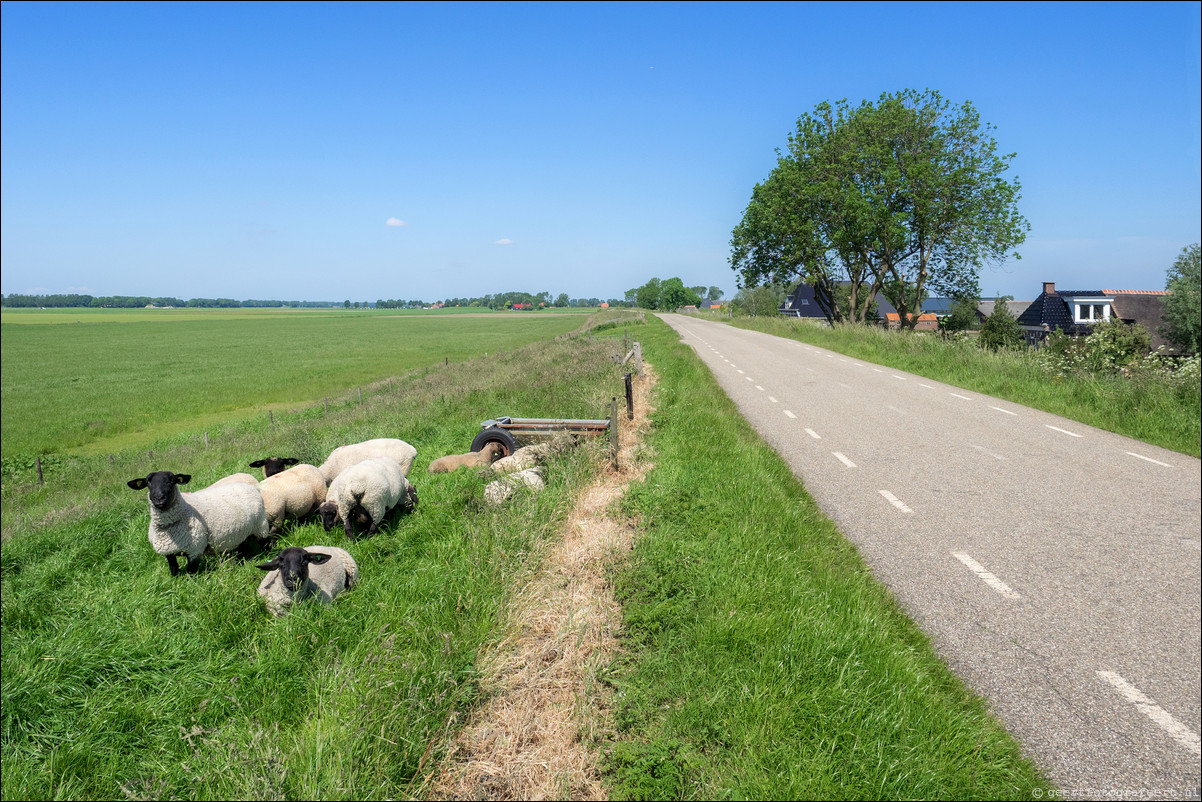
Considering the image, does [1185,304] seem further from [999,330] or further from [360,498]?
[360,498]

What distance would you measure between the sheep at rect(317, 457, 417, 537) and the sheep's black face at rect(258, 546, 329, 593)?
64.2 inches

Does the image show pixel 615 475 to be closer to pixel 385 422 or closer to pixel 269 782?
pixel 269 782

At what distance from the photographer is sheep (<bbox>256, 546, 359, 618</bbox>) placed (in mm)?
5320

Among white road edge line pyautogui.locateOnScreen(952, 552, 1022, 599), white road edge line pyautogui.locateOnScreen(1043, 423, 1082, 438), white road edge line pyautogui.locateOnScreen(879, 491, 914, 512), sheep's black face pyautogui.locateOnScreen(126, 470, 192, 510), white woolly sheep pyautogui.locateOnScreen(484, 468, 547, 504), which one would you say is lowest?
white road edge line pyautogui.locateOnScreen(952, 552, 1022, 599)

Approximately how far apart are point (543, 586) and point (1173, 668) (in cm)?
477

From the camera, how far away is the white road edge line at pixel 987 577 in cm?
529

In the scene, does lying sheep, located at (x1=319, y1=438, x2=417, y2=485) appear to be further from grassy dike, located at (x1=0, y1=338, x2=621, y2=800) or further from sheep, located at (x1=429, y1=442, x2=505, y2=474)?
grassy dike, located at (x1=0, y1=338, x2=621, y2=800)

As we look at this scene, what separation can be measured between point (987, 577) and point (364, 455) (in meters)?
8.19

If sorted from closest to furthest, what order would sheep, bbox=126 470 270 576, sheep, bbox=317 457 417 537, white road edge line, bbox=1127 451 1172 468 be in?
sheep, bbox=126 470 270 576 → sheep, bbox=317 457 417 537 → white road edge line, bbox=1127 451 1172 468

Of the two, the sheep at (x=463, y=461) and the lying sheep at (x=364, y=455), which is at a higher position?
the lying sheep at (x=364, y=455)

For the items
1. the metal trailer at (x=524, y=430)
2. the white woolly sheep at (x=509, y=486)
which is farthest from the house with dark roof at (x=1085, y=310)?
the white woolly sheep at (x=509, y=486)

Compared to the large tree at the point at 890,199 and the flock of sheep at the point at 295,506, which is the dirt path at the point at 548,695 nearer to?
the flock of sheep at the point at 295,506

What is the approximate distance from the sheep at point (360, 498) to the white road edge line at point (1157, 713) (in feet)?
23.2

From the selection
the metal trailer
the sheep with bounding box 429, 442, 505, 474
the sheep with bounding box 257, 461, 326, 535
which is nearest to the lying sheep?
the sheep with bounding box 257, 461, 326, 535
